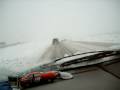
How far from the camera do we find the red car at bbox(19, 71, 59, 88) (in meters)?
1.07

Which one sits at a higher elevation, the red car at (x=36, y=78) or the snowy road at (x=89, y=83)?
the red car at (x=36, y=78)

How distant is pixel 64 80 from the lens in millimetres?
1157

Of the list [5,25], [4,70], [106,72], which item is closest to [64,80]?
[106,72]

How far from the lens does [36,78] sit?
110 cm

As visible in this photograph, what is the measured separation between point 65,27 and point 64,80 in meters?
0.41

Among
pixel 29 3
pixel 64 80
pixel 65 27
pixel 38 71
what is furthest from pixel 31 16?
pixel 64 80

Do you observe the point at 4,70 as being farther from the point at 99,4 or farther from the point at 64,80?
the point at 99,4

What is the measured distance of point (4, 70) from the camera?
1.17 meters

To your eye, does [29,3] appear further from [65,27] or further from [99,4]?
[99,4]

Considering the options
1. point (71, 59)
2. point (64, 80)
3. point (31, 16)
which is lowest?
point (64, 80)

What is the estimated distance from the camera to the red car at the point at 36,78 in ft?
3.51

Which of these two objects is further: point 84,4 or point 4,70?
point 84,4

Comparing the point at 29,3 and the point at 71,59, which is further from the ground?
the point at 29,3

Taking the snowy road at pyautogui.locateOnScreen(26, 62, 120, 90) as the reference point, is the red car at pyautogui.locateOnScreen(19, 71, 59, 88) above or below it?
above
